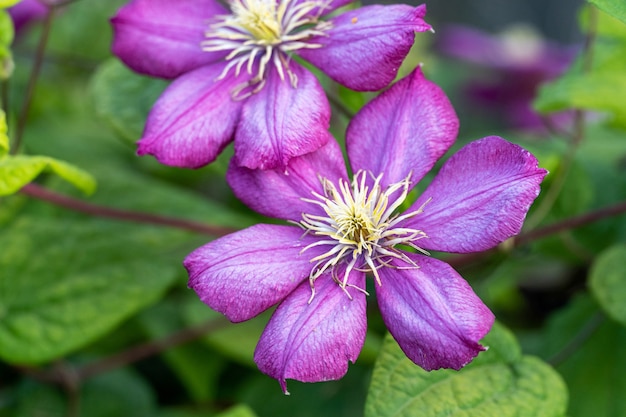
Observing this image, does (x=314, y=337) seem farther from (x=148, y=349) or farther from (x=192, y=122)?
(x=148, y=349)

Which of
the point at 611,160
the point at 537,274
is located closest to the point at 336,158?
the point at 611,160

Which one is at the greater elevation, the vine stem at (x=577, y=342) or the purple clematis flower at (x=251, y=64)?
the purple clematis flower at (x=251, y=64)

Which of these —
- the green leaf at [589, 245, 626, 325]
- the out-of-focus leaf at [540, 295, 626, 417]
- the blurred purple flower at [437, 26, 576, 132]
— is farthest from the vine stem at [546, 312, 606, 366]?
the blurred purple flower at [437, 26, 576, 132]

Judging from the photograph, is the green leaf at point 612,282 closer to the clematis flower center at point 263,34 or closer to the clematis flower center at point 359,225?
the clematis flower center at point 359,225

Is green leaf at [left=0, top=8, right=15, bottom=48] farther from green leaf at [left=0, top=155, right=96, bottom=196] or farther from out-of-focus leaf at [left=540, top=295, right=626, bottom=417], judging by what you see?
out-of-focus leaf at [left=540, top=295, right=626, bottom=417]

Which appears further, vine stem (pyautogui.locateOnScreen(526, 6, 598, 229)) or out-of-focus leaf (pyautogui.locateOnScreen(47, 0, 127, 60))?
out-of-focus leaf (pyautogui.locateOnScreen(47, 0, 127, 60))

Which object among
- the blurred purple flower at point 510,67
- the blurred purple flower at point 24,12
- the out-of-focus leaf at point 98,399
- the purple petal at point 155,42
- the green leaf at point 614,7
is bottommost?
the out-of-focus leaf at point 98,399

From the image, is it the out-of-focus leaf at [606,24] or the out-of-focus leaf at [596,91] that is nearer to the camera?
the out-of-focus leaf at [596,91]

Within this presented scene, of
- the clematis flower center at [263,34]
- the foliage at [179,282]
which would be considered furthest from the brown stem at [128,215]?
the clematis flower center at [263,34]
